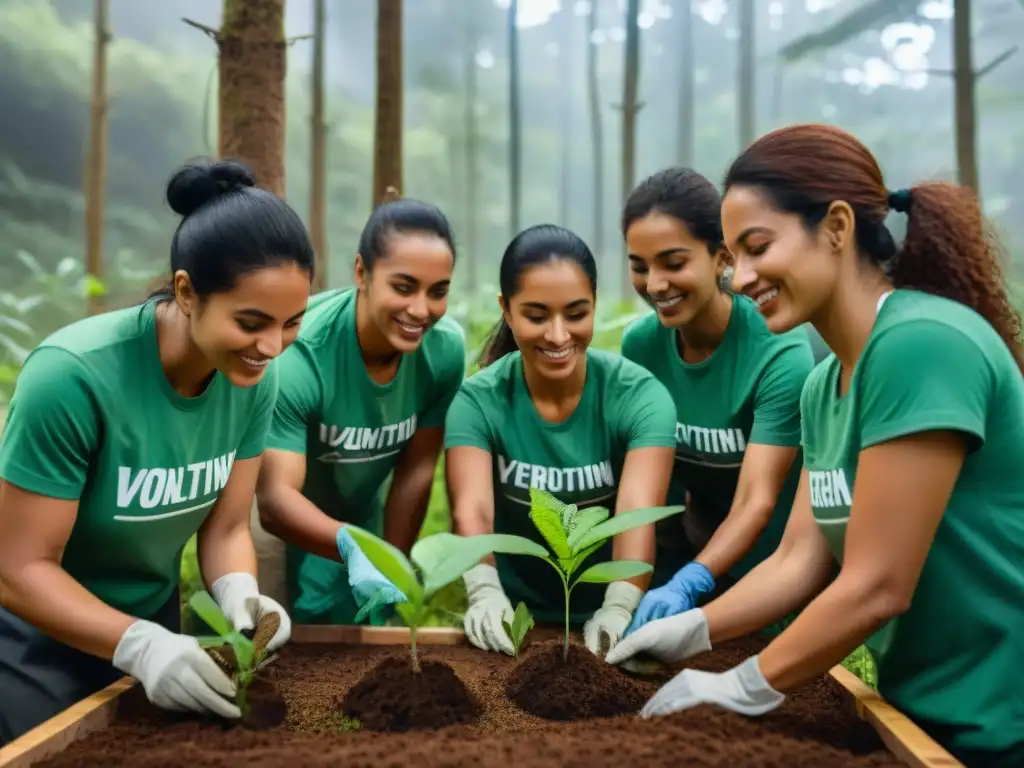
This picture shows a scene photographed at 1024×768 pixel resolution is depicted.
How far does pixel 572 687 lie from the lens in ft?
3.97

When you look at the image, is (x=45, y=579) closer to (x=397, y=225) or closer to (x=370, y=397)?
(x=370, y=397)

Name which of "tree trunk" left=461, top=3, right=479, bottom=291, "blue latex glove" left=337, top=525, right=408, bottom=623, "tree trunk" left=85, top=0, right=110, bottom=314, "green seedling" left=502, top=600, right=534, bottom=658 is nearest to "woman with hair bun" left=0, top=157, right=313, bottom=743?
"blue latex glove" left=337, top=525, right=408, bottom=623

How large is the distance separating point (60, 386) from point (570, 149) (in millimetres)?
29475

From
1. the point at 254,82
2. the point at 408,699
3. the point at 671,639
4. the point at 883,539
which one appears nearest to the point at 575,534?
the point at 671,639

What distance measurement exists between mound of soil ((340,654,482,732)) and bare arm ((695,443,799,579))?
2.05ft

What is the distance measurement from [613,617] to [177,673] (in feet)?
2.44

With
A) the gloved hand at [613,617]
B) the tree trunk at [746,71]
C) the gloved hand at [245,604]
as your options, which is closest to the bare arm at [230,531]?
the gloved hand at [245,604]

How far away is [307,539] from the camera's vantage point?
5.59ft

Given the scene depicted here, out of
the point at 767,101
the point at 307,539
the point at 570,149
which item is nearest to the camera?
the point at 307,539

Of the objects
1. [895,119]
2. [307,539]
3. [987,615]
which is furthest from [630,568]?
[895,119]

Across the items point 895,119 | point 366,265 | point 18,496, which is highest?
point 895,119

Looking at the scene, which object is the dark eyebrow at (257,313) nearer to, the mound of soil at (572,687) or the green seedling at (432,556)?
the green seedling at (432,556)

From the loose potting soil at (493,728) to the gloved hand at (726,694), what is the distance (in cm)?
2

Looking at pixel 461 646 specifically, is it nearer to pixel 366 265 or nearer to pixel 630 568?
pixel 630 568
